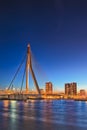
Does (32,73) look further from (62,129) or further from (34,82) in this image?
(62,129)

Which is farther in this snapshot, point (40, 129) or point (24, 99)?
point (24, 99)

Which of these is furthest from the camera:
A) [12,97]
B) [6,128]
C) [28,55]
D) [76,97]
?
[76,97]

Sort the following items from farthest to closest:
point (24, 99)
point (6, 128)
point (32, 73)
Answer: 1. point (24, 99)
2. point (32, 73)
3. point (6, 128)

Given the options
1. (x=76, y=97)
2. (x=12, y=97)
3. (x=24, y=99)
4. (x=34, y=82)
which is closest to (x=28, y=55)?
(x=34, y=82)

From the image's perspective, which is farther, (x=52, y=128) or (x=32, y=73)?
(x=32, y=73)

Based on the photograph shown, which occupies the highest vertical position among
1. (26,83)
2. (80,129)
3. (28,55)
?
(28,55)

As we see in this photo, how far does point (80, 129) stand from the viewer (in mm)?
27359

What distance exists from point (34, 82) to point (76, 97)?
102103 mm

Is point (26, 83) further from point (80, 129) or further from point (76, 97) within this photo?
point (76, 97)

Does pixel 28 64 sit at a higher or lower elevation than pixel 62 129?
higher

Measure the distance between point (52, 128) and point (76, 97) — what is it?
16333cm

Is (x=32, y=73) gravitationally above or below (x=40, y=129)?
above

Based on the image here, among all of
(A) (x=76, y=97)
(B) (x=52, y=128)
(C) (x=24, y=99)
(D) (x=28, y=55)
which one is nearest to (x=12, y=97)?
(C) (x=24, y=99)

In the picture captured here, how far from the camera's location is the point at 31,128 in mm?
27219
